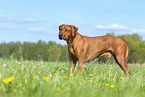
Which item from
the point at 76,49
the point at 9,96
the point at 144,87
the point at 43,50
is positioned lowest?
the point at 43,50

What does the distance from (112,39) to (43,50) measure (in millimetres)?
51758

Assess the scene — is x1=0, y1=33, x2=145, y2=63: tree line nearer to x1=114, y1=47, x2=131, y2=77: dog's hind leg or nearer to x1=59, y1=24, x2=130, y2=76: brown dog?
x1=59, y1=24, x2=130, y2=76: brown dog

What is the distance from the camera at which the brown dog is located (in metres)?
6.58

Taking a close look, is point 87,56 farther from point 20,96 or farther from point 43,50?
point 43,50

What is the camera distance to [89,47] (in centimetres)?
709

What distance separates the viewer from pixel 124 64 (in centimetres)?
707

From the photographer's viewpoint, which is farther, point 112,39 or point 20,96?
point 112,39

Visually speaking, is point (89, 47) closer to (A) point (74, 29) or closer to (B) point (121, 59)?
(A) point (74, 29)

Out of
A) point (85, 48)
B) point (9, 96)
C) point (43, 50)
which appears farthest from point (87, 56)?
point (43, 50)

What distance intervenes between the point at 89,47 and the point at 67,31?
123 cm

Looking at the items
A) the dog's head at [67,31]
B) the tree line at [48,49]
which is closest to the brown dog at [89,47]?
the dog's head at [67,31]

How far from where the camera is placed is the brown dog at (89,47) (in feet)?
21.6

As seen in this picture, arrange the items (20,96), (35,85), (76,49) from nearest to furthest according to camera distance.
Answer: (20,96)
(35,85)
(76,49)

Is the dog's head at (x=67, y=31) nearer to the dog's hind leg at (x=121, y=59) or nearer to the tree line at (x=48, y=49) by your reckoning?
the dog's hind leg at (x=121, y=59)
